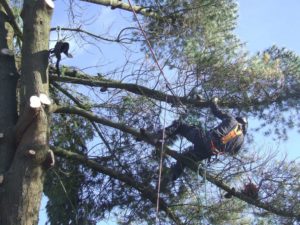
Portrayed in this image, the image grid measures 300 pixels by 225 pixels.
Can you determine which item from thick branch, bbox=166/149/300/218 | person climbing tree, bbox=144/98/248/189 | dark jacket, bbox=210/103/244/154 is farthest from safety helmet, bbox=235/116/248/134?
thick branch, bbox=166/149/300/218

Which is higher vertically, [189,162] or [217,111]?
[217,111]

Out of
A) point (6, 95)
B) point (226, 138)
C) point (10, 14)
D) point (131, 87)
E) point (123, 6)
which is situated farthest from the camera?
point (123, 6)

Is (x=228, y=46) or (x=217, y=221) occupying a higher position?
(x=228, y=46)

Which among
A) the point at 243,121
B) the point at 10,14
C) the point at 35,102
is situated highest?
the point at 10,14

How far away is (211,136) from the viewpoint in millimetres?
6094

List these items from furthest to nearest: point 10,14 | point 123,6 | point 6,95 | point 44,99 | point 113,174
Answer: point 123,6 < point 10,14 < point 113,174 < point 6,95 < point 44,99

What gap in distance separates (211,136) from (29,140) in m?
2.01

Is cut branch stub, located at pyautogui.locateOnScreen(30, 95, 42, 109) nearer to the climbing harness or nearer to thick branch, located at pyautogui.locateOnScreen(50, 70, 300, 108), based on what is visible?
thick branch, located at pyautogui.locateOnScreen(50, 70, 300, 108)

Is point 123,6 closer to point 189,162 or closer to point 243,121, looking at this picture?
point 243,121

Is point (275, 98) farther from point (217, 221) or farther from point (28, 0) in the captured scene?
point (28, 0)

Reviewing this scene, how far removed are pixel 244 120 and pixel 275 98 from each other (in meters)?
0.49

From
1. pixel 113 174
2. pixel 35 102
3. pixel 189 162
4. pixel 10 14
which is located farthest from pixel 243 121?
pixel 10 14

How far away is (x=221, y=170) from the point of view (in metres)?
6.11

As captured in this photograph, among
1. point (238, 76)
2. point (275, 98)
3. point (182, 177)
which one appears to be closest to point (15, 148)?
point (182, 177)
